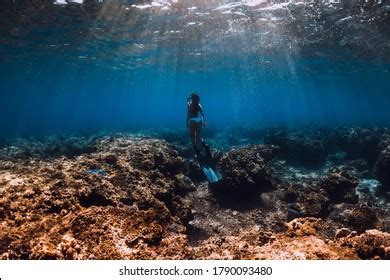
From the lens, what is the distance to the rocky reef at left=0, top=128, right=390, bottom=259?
4008 mm

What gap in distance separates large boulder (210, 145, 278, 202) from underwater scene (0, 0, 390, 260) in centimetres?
6

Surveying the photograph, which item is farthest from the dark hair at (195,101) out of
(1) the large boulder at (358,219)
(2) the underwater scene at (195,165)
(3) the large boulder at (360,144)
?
(3) the large boulder at (360,144)

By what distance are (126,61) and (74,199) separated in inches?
1337

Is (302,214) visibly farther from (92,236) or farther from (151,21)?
(151,21)

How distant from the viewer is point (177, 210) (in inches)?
343

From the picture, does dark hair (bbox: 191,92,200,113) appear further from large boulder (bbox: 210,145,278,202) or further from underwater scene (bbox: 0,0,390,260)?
large boulder (bbox: 210,145,278,202)

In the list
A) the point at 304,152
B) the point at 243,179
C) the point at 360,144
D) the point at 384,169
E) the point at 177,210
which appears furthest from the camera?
the point at 360,144

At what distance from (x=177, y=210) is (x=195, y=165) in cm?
631

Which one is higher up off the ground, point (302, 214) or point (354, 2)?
point (354, 2)

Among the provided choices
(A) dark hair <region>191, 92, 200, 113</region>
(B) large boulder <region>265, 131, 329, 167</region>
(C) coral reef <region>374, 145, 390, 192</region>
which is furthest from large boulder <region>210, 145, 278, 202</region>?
(B) large boulder <region>265, 131, 329, 167</region>

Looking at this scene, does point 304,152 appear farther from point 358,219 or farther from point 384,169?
point 358,219

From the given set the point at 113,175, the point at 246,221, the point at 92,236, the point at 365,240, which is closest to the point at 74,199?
the point at 92,236

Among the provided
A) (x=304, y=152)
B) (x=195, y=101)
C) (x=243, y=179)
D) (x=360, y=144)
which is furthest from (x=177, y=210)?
(x=360, y=144)
